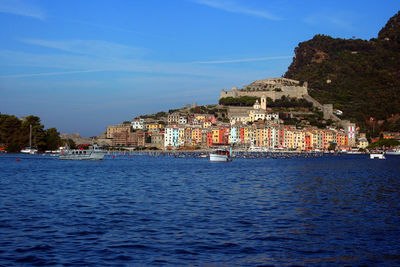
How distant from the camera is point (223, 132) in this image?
13525 cm

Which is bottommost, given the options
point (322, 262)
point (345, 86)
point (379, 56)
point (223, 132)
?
point (322, 262)

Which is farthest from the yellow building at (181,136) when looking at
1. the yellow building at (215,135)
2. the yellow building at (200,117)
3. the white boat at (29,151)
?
the white boat at (29,151)

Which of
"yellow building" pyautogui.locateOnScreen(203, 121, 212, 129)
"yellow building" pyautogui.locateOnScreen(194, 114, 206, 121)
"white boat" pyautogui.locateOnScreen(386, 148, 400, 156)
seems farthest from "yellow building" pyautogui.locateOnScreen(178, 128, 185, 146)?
"white boat" pyautogui.locateOnScreen(386, 148, 400, 156)

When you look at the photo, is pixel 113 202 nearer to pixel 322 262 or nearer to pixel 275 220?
pixel 275 220

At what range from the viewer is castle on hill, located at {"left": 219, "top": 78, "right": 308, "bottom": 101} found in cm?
16425

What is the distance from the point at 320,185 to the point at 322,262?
22.7 m

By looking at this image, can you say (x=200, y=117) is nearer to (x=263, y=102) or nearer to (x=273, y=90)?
(x=263, y=102)

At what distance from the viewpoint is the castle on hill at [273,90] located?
164 meters

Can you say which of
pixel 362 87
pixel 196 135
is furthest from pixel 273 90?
pixel 196 135

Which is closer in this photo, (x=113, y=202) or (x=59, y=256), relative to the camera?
(x=59, y=256)

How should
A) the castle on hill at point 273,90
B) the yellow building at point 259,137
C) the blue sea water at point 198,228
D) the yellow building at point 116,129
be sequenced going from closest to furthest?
1. the blue sea water at point 198,228
2. the yellow building at point 259,137
3. the yellow building at point 116,129
4. the castle on hill at point 273,90

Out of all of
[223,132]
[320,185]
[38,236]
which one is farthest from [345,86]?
[38,236]

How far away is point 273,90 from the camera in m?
165

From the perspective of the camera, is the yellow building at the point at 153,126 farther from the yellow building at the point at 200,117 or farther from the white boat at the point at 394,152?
the white boat at the point at 394,152
